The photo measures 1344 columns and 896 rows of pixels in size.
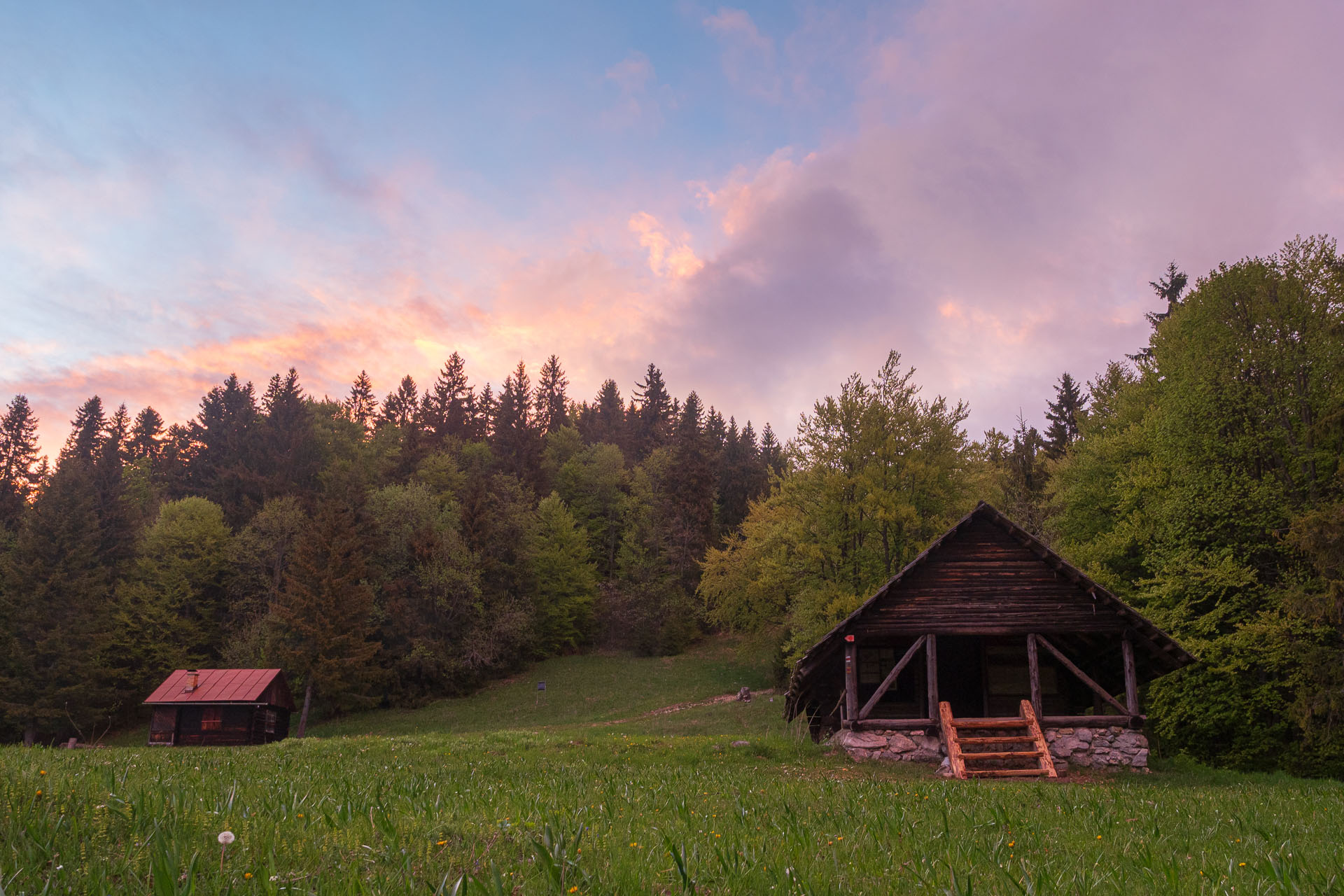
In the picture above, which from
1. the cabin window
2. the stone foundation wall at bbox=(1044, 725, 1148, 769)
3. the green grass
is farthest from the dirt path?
the stone foundation wall at bbox=(1044, 725, 1148, 769)

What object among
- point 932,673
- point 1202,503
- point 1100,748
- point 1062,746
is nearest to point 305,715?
point 932,673

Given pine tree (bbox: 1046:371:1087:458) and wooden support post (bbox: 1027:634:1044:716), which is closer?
wooden support post (bbox: 1027:634:1044:716)

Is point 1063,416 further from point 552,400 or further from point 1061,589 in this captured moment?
point 552,400

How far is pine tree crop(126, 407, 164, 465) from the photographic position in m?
85.6

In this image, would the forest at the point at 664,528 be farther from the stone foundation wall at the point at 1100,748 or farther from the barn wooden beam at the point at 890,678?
the barn wooden beam at the point at 890,678

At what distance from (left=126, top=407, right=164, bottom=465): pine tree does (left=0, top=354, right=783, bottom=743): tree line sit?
0.28m

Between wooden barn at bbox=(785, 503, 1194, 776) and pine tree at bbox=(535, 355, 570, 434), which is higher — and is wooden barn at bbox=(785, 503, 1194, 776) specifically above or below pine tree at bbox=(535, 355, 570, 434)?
below

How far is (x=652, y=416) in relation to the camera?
100 meters

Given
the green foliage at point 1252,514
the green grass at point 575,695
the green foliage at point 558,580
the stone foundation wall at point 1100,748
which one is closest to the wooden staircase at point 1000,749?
the stone foundation wall at point 1100,748

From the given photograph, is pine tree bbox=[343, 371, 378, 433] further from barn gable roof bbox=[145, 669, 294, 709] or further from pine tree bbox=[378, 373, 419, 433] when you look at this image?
barn gable roof bbox=[145, 669, 294, 709]

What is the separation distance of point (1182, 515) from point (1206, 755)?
8.62m

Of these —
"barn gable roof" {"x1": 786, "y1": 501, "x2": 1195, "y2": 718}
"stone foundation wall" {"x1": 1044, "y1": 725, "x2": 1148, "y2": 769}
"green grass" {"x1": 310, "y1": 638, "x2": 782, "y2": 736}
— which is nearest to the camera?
"stone foundation wall" {"x1": 1044, "y1": 725, "x2": 1148, "y2": 769}

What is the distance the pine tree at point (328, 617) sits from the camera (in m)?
44.6

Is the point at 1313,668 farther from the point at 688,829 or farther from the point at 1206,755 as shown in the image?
the point at 688,829
